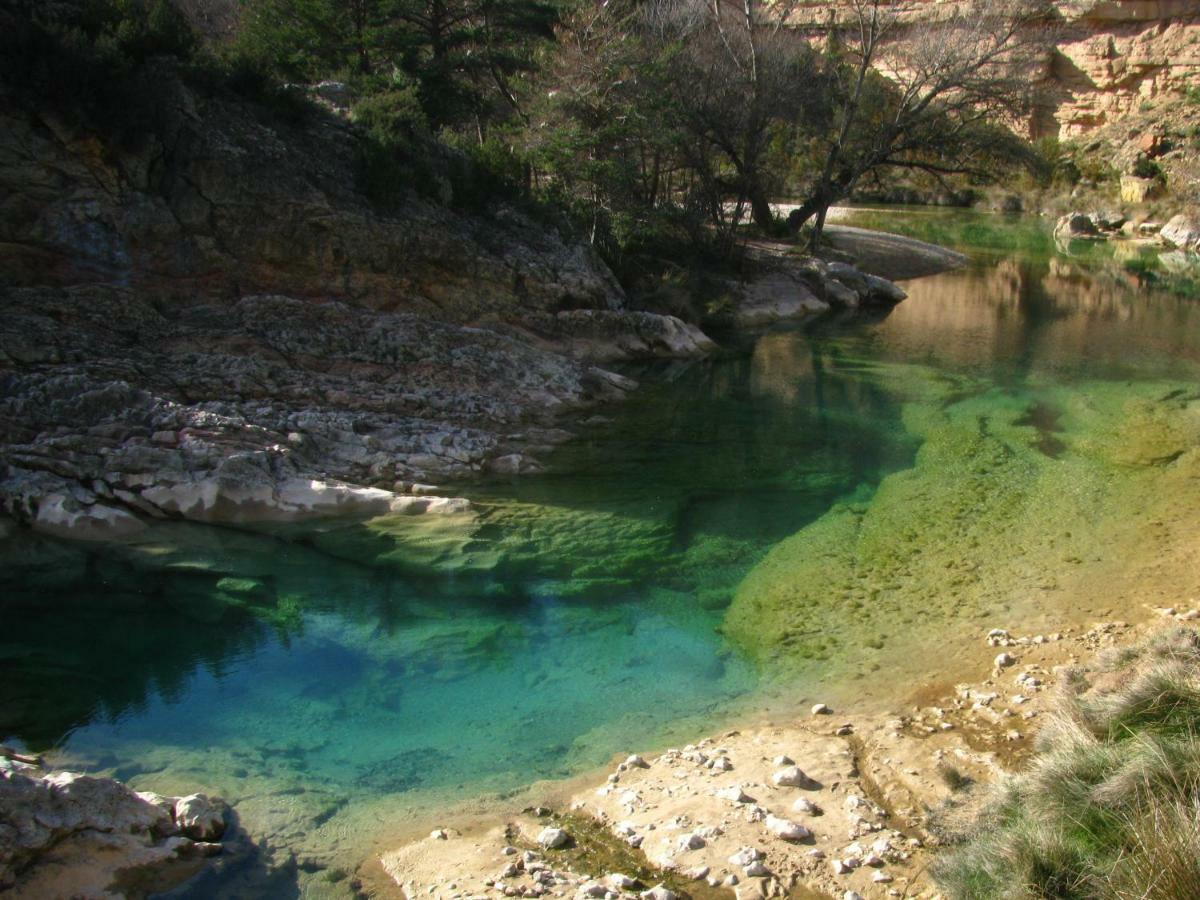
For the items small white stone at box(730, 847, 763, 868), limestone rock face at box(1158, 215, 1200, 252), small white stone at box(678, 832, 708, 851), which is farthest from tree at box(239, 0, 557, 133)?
limestone rock face at box(1158, 215, 1200, 252)

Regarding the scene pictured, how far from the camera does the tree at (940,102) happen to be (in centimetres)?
2539

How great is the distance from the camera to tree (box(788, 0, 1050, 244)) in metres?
25.4

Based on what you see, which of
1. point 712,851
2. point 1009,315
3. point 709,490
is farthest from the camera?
point 1009,315

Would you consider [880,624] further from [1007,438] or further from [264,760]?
[1007,438]

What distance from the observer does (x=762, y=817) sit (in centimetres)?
545

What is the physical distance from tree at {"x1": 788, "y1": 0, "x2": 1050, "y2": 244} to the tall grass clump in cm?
2281

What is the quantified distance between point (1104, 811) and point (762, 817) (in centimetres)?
178

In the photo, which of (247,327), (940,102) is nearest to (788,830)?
(247,327)

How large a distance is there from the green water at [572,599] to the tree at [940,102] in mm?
14241

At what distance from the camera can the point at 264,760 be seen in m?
6.39

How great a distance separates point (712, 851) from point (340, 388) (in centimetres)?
922

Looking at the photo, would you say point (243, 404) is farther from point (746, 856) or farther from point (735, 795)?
point (746, 856)

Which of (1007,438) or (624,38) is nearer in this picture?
(1007,438)

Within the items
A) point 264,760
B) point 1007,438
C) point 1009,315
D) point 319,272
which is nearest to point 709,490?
point 1007,438
